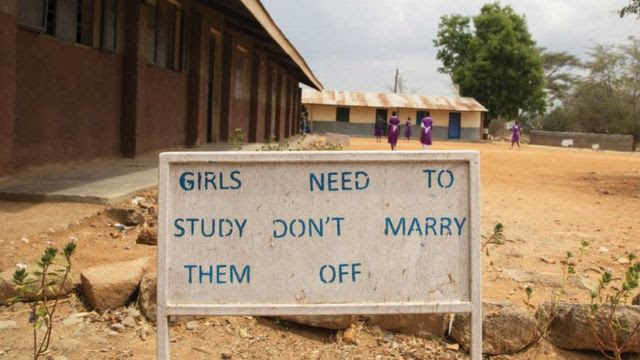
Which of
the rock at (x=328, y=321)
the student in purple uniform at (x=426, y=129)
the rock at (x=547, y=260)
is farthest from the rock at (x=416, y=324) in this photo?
the student in purple uniform at (x=426, y=129)

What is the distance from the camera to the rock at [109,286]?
3.65 m

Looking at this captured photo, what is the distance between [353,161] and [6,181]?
189 inches

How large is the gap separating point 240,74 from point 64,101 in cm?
951

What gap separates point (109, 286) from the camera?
12.0 ft

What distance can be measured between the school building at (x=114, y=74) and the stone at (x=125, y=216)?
5.31 ft

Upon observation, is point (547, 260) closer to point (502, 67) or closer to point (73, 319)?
point (73, 319)

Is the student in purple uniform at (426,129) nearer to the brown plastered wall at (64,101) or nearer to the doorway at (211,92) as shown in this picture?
the doorway at (211,92)

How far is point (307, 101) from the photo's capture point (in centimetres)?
4341

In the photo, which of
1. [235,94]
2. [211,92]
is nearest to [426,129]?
[235,94]

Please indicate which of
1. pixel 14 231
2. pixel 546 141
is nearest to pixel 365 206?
pixel 14 231

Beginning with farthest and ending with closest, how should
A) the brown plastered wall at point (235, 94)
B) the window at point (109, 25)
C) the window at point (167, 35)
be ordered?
the brown plastered wall at point (235, 94), the window at point (167, 35), the window at point (109, 25)

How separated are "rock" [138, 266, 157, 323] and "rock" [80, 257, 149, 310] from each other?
88mm

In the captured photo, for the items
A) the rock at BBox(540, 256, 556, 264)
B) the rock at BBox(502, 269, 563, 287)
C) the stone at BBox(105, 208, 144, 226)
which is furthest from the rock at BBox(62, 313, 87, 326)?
the rock at BBox(540, 256, 556, 264)

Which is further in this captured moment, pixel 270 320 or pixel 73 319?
pixel 270 320
